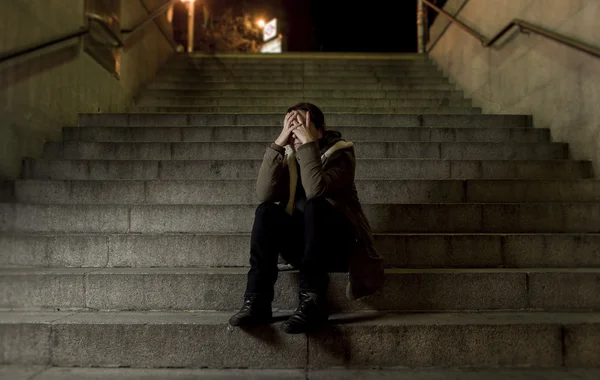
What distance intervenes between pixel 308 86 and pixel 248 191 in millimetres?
3576

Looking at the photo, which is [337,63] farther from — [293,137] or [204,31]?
[204,31]

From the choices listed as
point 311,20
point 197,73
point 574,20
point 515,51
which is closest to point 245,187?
point 574,20

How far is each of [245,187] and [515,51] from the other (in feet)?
13.3

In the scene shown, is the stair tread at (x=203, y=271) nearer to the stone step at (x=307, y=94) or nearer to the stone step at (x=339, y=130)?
the stone step at (x=339, y=130)

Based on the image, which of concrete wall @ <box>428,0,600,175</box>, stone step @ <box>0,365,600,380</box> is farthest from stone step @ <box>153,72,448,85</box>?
stone step @ <box>0,365,600,380</box>

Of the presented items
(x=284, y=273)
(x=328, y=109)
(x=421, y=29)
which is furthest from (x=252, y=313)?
(x=421, y=29)

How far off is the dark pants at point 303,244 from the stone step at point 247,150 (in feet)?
5.84

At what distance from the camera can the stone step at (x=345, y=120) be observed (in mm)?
4633

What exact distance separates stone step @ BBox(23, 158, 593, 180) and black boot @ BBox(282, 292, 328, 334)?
1.74 m

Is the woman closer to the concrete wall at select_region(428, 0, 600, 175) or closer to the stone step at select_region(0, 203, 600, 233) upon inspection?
the stone step at select_region(0, 203, 600, 233)

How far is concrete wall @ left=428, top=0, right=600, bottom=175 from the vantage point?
373cm

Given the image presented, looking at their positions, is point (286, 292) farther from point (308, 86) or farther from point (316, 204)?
point (308, 86)

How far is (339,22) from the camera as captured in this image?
15.9 metres

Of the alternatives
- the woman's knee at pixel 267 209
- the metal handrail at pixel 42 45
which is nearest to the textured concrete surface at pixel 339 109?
the metal handrail at pixel 42 45
